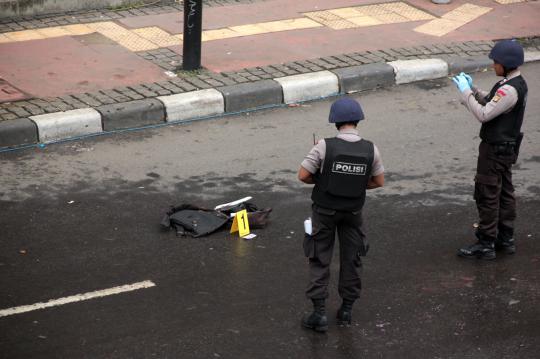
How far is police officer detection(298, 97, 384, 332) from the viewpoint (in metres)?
6.45

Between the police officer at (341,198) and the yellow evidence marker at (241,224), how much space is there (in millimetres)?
1483

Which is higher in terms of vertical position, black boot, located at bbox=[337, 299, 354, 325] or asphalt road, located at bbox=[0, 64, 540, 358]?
black boot, located at bbox=[337, 299, 354, 325]

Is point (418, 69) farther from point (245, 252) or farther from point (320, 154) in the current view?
point (320, 154)

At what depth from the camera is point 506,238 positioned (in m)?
8.05

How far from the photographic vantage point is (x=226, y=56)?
1212cm

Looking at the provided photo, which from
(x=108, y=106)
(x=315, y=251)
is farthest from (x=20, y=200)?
(x=315, y=251)

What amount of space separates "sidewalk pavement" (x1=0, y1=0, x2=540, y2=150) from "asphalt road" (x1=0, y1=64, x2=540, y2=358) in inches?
11.3

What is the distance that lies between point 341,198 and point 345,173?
7.1 inches

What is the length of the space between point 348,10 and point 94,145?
17.4ft

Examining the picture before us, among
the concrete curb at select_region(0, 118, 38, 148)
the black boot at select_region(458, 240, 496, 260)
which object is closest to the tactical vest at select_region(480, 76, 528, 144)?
the black boot at select_region(458, 240, 496, 260)

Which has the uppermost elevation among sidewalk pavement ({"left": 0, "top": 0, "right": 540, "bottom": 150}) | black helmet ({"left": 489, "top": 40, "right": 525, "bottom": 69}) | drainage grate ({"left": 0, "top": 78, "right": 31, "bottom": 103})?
black helmet ({"left": 489, "top": 40, "right": 525, "bottom": 69})

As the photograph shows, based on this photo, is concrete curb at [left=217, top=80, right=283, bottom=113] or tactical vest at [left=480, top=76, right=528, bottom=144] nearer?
tactical vest at [left=480, top=76, right=528, bottom=144]

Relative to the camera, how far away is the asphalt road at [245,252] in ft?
21.9

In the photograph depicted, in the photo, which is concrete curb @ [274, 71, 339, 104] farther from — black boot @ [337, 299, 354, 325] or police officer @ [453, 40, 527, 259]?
black boot @ [337, 299, 354, 325]
